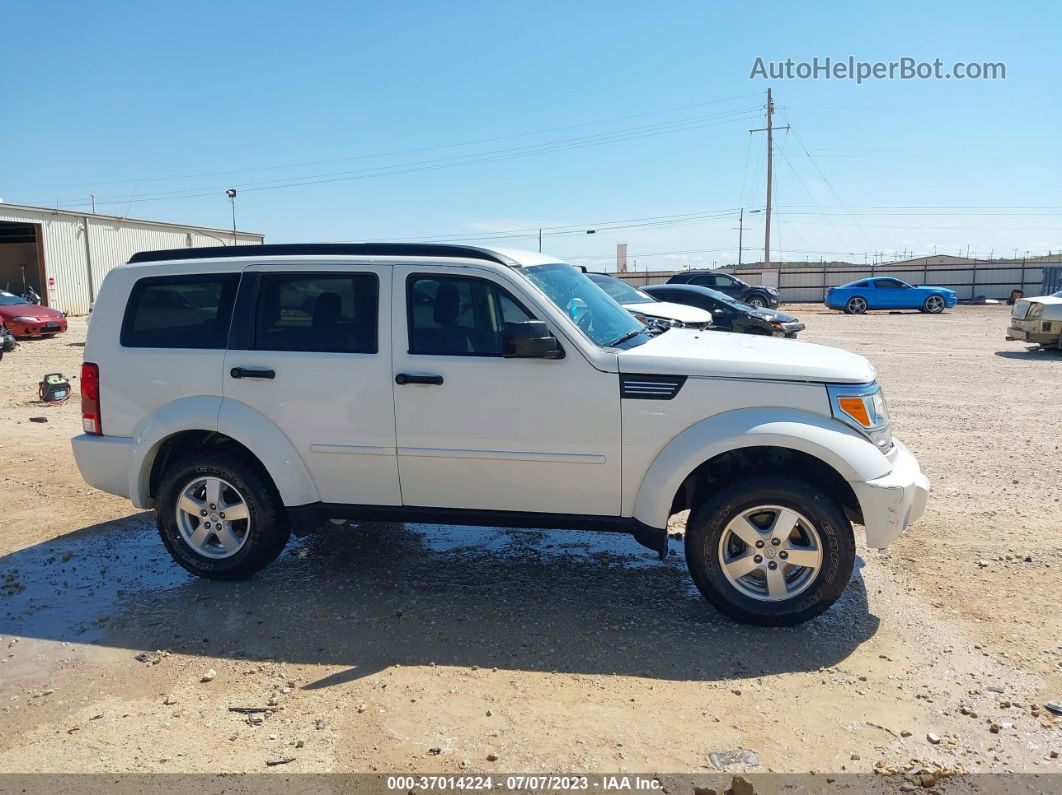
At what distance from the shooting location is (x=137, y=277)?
5152mm

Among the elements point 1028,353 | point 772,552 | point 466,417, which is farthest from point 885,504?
point 1028,353

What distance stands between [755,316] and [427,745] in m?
16.6

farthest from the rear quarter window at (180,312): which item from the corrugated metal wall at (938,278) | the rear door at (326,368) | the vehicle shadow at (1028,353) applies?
the corrugated metal wall at (938,278)

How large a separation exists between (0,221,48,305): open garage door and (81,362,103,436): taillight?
36.0 metres

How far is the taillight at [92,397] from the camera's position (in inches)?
201

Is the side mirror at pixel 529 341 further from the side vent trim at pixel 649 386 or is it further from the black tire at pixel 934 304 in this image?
the black tire at pixel 934 304

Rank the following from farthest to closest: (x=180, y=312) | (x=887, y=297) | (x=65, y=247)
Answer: (x=65, y=247)
(x=887, y=297)
(x=180, y=312)

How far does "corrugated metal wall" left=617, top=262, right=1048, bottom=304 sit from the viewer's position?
4294 centimetres

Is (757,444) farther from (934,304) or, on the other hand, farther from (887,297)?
(934,304)

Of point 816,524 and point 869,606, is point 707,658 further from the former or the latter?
point 869,606

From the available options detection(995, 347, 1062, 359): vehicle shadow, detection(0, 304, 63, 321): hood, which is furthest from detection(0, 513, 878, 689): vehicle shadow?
detection(0, 304, 63, 321): hood

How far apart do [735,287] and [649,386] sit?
90.9 ft

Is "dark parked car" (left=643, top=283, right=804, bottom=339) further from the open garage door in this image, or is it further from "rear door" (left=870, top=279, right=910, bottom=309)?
the open garage door

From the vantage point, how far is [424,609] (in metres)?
4.70
